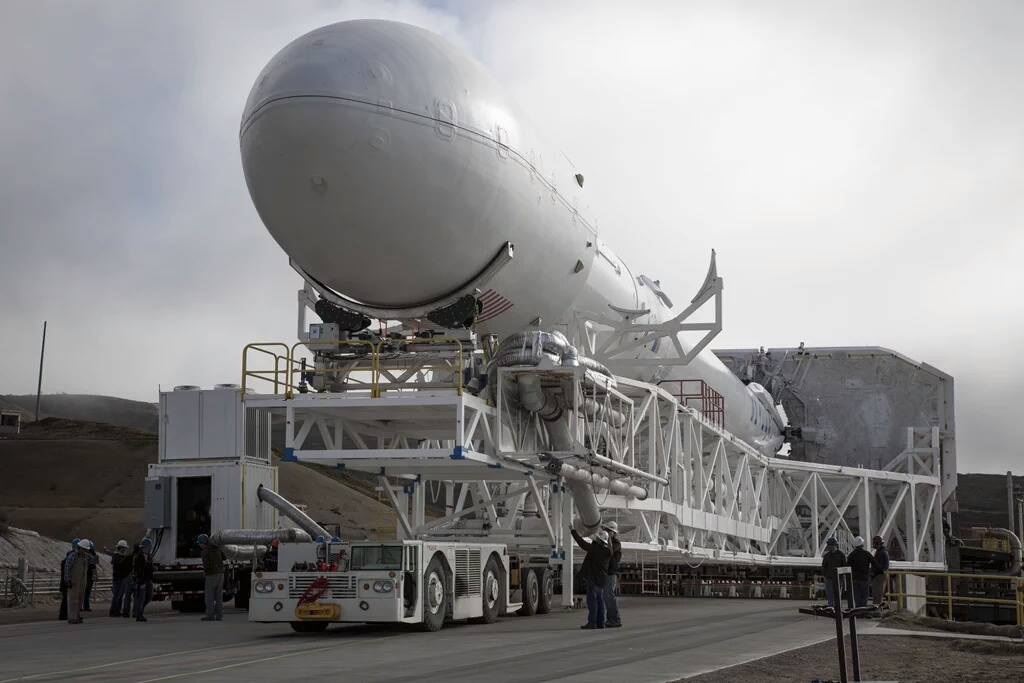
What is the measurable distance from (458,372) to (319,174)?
3167 mm

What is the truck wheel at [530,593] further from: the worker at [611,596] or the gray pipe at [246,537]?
the gray pipe at [246,537]

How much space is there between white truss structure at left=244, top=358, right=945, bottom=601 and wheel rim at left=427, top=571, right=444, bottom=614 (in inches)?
60.4

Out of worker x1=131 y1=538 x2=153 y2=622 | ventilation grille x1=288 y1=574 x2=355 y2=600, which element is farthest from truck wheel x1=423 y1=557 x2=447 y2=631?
worker x1=131 y1=538 x2=153 y2=622

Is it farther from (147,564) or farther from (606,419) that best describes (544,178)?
(147,564)

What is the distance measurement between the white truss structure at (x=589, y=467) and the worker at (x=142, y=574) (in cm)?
336

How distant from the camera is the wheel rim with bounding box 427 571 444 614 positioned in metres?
15.1

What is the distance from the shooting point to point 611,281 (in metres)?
21.1

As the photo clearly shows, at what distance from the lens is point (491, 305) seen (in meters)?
17.1

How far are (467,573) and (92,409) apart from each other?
101866 mm

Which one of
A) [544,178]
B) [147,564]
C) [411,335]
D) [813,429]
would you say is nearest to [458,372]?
[411,335]

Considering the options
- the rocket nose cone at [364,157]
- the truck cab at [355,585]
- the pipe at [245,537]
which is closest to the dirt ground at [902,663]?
the truck cab at [355,585]

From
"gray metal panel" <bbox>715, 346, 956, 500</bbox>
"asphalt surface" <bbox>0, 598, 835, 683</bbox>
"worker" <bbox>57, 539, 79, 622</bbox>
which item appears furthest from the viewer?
"gray metal panel" <bbox>715, 346, 956, 500</bbox>

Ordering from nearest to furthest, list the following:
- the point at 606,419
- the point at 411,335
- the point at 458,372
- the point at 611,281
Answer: the point at 458,372 < the point at 411,335 < the point at 606,419 < the point at 611,281

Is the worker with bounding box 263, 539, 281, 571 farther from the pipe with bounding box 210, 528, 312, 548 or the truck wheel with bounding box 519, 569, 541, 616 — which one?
the truck wheel with bounding box 519, 569, 541, 616
